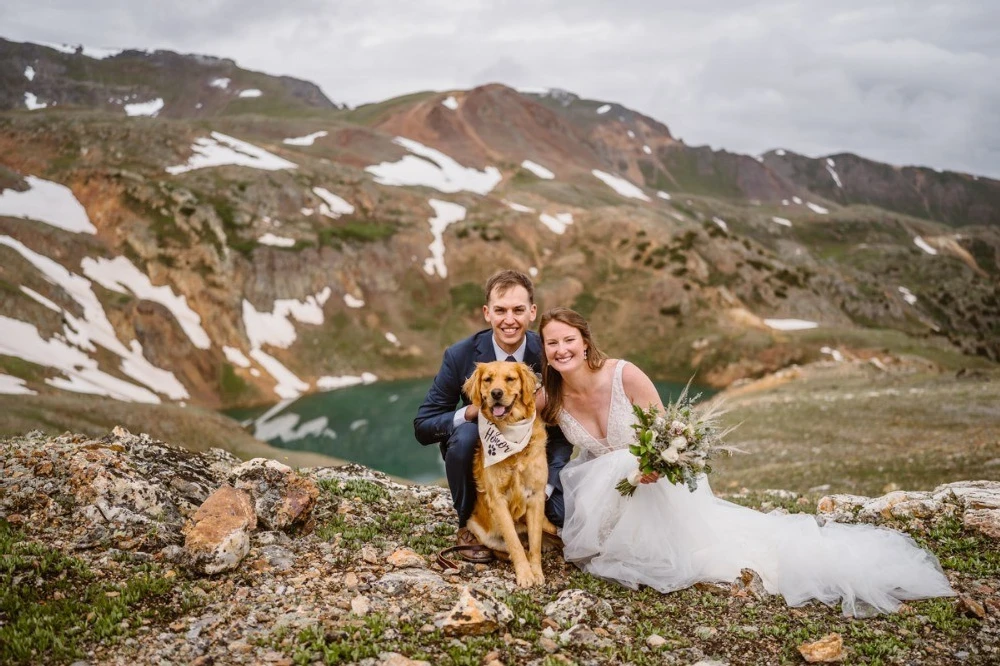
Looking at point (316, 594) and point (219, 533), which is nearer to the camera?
point (316, 594)

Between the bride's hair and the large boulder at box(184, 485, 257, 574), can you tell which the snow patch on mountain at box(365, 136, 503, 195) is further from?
the bride's hair

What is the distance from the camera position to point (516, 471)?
8117 millimetres

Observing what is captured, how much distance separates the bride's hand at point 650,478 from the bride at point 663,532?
23mm

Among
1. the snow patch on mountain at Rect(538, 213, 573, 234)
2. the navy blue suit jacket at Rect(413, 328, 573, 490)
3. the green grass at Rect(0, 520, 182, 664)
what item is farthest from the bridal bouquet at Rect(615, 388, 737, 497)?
the snow patch on mountain at Rect(538, 213, 573, 234)

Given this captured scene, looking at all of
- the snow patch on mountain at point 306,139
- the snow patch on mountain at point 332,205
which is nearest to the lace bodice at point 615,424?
the snow patch on mountain at point 332,205

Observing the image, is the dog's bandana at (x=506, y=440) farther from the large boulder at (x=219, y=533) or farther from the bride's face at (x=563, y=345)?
the large boulder at (x=219, y=533)

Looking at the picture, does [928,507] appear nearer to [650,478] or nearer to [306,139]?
[650,478]

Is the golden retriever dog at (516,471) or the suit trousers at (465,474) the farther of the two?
the suit trousers at (465,474)

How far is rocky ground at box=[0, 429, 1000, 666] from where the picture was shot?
6.58 m

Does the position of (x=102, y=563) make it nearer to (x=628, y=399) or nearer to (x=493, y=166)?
(x=628, y=399)

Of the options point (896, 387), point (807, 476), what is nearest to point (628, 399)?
point (807, 476)

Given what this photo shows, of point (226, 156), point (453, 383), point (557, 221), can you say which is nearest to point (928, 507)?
point (453, 383)

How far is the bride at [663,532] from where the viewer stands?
26.4ft

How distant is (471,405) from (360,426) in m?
57.6
